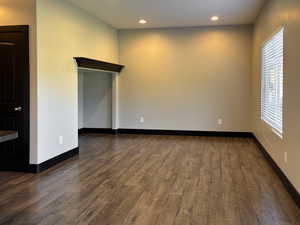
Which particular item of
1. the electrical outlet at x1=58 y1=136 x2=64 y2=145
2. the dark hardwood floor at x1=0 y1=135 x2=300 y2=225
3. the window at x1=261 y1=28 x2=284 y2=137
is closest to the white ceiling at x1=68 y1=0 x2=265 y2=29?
the window at x1=261 y1=28 x2=284 y2=137

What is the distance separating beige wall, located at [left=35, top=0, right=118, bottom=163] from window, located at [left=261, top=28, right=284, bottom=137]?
134 inches

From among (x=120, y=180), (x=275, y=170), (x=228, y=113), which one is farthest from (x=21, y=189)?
(x=228, y=113)

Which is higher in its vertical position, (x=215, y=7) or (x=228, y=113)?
(x=215, y=7)

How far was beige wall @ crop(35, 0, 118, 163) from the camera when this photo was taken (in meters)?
4.73

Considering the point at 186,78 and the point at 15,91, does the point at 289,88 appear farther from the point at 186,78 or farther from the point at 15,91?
the point at 186,78

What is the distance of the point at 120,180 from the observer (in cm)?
430

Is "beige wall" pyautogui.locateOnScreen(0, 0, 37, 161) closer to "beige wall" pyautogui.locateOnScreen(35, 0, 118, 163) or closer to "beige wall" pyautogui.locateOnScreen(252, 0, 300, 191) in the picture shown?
"beige wall" pyautogui.locateOnScreen(35, 0, 118, 163)

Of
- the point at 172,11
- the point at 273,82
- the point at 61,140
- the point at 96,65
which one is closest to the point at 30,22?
the point at 61,140

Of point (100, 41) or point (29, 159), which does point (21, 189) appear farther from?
point (100, 41)

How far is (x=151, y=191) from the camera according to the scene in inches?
151

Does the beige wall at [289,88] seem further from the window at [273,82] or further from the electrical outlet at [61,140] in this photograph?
the electrical outlet at [61,140]

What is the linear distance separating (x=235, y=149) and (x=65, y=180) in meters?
3.57

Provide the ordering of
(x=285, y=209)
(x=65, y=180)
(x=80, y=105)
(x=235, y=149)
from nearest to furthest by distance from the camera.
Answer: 1. (x=285, y=209)
2. (x=65, y=180)
3. (x=235, y=149)
4. (x=80, y=105)

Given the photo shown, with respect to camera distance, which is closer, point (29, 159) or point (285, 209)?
point (285, 209)
